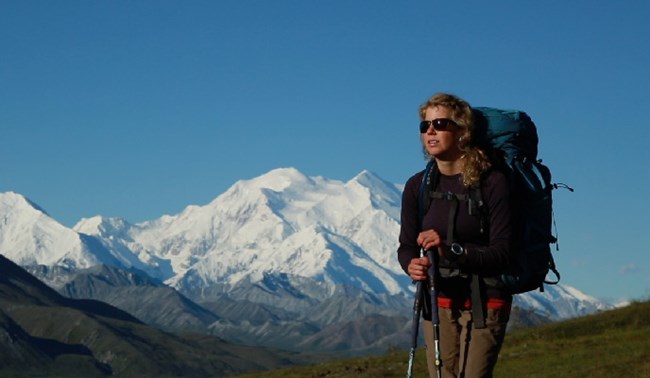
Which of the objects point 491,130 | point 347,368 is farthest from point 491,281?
point 347,368

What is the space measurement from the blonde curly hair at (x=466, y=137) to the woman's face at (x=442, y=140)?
50 millimetres

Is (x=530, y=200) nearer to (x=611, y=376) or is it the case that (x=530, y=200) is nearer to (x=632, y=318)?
(x=611, y=376)

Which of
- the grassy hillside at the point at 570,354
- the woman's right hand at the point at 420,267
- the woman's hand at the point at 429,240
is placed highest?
the grassy hillside at the point at 570,354

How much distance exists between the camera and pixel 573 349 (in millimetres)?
36281

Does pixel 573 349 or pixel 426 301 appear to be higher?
pixel 573 349

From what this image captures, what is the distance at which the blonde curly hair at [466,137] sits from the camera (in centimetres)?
1049

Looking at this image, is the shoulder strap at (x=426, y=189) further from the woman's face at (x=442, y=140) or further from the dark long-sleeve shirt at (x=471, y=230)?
the woman's face at (x=442, y=140)

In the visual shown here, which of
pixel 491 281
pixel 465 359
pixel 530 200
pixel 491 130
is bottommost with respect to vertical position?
pixel 465 359

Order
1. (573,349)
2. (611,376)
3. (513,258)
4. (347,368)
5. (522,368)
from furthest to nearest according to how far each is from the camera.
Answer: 1. (347,368)
2. (573,349)
3. (522,368)
4. (611,376)
5. (513,258)

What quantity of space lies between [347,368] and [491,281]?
3375 centimetres

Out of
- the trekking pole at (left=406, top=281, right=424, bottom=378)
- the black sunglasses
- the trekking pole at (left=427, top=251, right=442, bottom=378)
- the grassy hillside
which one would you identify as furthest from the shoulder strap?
the grassy hillside

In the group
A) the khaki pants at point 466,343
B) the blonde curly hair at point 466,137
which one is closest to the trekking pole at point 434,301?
the khaki pants at point 466,343

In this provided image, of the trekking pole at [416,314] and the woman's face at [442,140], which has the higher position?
the woman's face at [442,140]

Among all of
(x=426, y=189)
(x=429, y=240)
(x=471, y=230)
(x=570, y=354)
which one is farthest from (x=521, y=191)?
(x=570, y=354)
